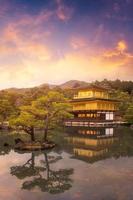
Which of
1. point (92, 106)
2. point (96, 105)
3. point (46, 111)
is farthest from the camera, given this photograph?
point (92, 106)

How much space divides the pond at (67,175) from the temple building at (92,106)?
28.0 m

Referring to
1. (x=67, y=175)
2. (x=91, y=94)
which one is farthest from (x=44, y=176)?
(x=91, y=94)

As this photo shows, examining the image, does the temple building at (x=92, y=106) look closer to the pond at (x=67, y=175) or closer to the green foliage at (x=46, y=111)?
the green foliage at (x=46, y=111)

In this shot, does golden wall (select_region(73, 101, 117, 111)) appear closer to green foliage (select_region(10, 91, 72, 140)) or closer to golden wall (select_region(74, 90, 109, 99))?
golden wall (select_region(74, 90, 109, 99))

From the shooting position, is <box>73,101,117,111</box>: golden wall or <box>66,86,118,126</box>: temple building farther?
<box>73,101,117,111</box>: golden wall

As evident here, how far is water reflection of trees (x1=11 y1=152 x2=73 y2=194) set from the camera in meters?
12.2

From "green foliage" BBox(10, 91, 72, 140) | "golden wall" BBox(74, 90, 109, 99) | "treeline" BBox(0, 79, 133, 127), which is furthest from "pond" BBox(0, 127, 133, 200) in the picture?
"golden wall" BBox(74, 90, 109, 99)

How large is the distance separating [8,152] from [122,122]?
35284mm

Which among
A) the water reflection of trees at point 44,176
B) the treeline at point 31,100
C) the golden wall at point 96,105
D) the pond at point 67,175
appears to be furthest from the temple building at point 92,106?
the water reflection of trees at point 44,176

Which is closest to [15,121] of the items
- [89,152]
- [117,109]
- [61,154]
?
[61,154]

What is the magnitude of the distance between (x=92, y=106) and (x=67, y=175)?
38.4m

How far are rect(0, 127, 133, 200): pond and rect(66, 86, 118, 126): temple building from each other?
1103 inches

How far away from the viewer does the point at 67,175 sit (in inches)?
558

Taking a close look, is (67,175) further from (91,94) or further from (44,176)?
(91,94)
